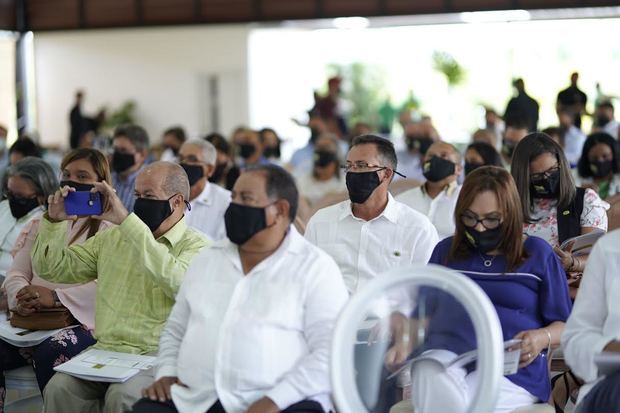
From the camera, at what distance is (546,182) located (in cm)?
425

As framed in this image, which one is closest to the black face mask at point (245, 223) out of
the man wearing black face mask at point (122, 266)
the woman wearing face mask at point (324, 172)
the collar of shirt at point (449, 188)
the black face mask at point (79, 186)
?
the man wearing black face mask at point (122, 266)

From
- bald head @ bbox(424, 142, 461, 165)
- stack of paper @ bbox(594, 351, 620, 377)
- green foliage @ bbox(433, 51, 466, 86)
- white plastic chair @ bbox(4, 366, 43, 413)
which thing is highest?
green foliage @ bbox(433, 51, 466, 86)

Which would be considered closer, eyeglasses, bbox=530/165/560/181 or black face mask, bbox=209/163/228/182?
eyeglasses, bbox=530/165/560/181

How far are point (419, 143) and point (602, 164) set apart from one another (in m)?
2.36

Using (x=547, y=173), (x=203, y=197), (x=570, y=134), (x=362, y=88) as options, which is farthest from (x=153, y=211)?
(x=362, y=88)

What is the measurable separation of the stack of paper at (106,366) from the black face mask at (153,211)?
51 cm

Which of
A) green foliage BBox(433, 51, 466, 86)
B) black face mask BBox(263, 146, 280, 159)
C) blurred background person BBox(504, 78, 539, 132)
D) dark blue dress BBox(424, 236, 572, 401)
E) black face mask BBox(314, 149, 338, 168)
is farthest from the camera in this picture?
green foliage BBox(433, 51, 466, 86)

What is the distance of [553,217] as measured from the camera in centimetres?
428

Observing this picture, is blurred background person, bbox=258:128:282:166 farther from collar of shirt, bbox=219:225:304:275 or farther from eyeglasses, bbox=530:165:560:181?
collar of shirt, bbox=219:225:304:275

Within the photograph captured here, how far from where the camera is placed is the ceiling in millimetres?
12641

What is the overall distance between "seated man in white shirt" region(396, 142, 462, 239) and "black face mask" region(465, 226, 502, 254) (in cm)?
195

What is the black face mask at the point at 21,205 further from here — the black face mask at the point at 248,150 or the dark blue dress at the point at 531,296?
the black face mask at the point at 248,150

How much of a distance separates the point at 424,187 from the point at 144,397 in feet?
9.01

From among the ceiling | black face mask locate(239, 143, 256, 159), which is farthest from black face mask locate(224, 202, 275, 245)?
the ceiling
